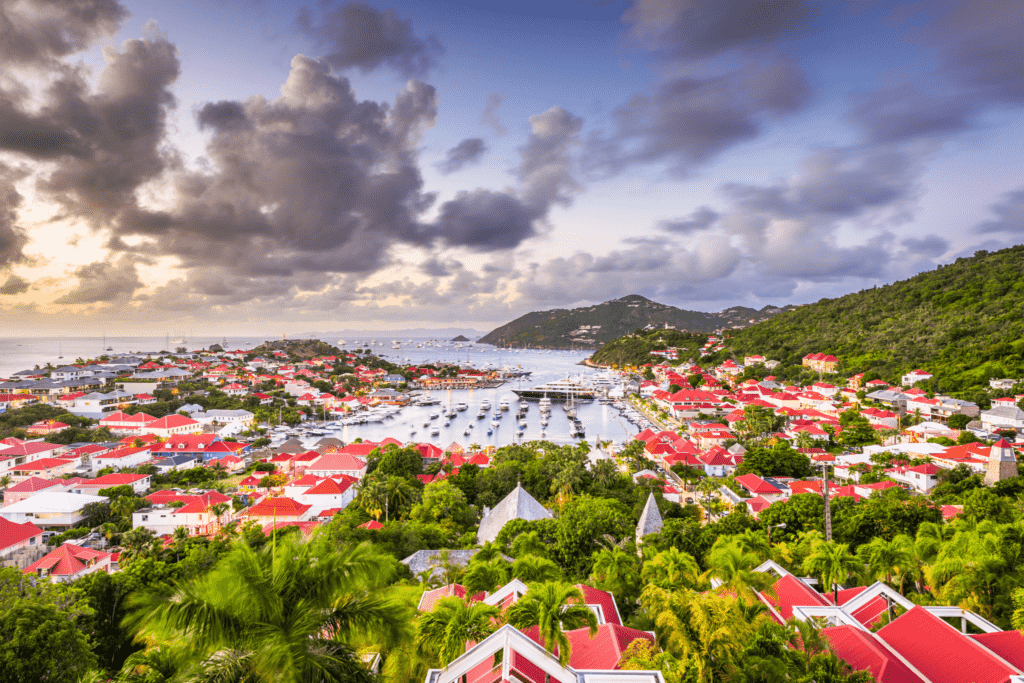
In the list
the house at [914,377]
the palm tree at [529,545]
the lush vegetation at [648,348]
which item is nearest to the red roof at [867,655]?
the palm tree at [529,545]

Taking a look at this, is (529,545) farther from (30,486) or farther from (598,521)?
(30,486)

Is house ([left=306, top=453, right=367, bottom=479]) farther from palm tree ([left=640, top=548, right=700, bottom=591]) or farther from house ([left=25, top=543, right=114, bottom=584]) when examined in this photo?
palm tree ([left=640, top=548, right=700, bottom=591])

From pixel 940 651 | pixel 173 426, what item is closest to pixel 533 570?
pixel 940 651

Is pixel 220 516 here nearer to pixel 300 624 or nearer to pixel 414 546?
pixel 414 546

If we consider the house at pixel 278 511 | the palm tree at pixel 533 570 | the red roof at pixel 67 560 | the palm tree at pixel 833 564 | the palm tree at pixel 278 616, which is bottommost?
the house at pixel 278 511

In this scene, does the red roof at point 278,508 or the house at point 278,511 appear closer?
the house at point 278,511

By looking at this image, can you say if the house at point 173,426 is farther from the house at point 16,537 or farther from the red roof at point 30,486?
the house at point 16,537

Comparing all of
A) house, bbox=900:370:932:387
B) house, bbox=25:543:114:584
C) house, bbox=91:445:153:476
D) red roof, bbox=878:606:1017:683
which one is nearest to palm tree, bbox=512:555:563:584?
red roof, bbox=878:606:1017:683
